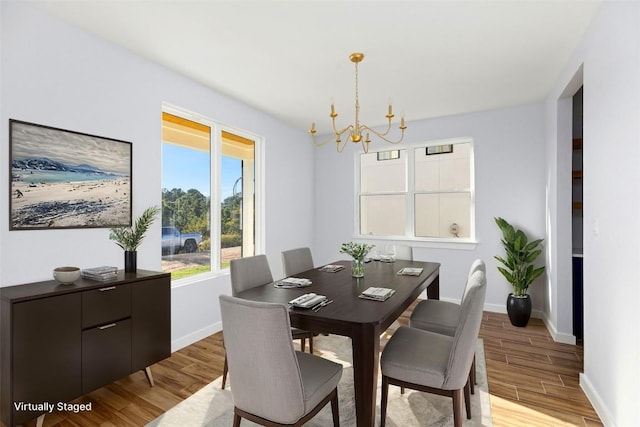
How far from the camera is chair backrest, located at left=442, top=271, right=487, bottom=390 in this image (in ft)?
5.54

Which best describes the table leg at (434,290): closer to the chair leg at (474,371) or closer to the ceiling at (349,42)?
the chair leg at (474,371)

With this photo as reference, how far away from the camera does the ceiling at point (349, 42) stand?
2.23 meters

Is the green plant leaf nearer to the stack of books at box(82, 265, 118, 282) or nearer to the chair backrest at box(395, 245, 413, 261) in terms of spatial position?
the stack of books at box(82, 265, 118, 282)

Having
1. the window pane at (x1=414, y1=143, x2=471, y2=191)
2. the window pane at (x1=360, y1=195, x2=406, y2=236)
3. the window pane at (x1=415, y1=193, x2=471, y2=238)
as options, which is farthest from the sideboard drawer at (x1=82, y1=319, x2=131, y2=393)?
the window pane at (x1=414, y1=143, x2=471, y2=191)

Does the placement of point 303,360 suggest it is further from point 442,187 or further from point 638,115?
point 442,187

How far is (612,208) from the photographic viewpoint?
203 cm

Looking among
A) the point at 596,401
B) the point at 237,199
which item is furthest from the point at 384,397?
the point at 237,199

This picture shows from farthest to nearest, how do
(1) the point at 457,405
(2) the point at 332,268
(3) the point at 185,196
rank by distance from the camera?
(3) the point at 185,196, (2) the point at 332,268, (1) the point at 457,405

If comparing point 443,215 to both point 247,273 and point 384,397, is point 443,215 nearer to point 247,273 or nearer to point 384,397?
point 247,273

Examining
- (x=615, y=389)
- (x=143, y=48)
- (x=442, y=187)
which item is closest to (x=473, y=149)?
(x=442, y=187)

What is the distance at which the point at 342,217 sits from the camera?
5547 mm

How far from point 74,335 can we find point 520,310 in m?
4.16

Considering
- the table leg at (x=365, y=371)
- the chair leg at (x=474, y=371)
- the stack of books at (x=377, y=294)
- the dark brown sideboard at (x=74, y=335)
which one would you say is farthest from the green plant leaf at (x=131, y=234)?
the chair leg at (x=474, y=371)

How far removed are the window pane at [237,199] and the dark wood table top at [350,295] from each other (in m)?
1.55
